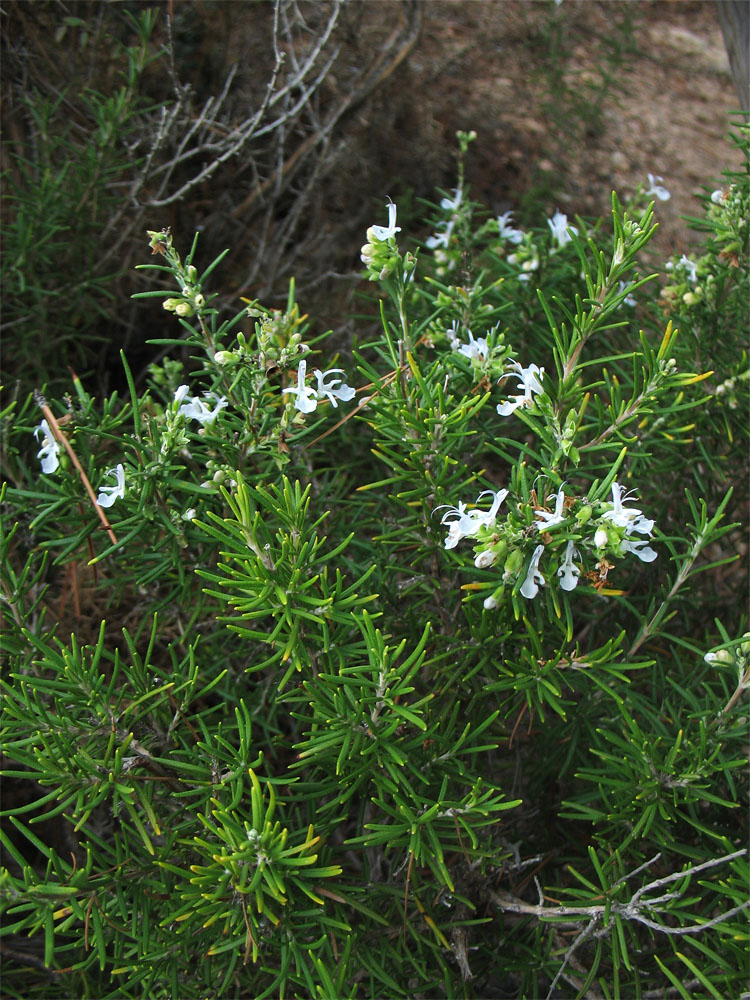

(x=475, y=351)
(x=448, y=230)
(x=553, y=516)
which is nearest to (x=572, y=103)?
(x=448, y=230)

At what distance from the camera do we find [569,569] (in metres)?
1.31

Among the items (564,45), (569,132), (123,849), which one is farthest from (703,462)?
(564,45)

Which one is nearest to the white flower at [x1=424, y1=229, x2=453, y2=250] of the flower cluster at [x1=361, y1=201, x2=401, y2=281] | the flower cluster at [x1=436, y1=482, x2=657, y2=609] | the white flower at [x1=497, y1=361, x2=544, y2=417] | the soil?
the flower cluster at [x1=361, y1=201, x2=401, y2=281]

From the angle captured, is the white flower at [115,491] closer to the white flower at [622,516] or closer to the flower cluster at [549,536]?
the flower cluster at [549,536]

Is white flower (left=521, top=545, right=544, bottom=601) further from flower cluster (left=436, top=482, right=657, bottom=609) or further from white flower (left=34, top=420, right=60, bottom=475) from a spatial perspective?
white flower (left=34, top=420, right=60, bottom=475)

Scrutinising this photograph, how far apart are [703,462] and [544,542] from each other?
843 mm

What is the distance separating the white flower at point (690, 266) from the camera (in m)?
1.95

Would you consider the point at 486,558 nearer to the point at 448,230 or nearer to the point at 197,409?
the point at 197,409

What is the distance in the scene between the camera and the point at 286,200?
3.10m

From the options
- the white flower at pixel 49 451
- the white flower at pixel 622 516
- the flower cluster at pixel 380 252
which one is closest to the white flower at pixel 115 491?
the white flower at pixel 49 451

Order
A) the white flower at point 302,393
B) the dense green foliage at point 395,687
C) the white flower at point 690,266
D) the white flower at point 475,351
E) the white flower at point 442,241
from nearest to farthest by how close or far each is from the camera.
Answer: the dense green foliage at point 395,687, the white flower at point 302,393, the white flower at point 475,351, the white flower at point 690,266, the white flower at point 442,241

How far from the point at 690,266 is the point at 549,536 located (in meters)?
1.07

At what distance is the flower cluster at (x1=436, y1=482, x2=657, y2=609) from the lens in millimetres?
1238

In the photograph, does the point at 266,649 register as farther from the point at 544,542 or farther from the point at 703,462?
the point at 703,462
